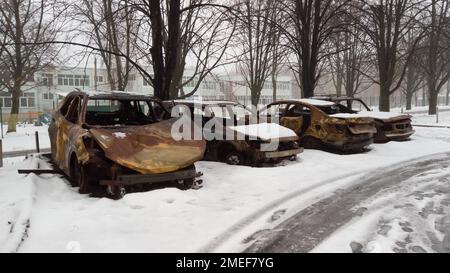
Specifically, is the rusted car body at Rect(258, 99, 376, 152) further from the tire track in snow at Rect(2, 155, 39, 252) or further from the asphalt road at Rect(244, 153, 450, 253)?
the tire track in snow at Rect(2, 155, 39, 252)

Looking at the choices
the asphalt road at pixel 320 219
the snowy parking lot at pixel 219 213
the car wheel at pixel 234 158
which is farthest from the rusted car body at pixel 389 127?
the car wheel at pixel 234 158

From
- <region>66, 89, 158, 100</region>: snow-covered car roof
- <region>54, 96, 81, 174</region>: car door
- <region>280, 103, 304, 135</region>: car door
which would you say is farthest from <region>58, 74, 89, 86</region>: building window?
<region>66, 89, 158, 100</region>: snow-covered car roof

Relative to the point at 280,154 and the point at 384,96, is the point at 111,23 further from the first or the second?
the point at 384,96

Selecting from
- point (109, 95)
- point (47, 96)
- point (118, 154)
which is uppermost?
point (47, 96)

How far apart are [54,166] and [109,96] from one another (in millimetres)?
2244

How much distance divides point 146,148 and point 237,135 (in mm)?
3311

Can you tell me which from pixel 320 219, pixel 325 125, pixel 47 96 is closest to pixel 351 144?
pixel 325 125

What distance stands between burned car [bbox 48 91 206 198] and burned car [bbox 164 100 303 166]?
2186mm

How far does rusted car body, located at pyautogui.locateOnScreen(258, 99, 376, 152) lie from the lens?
36.1 ft

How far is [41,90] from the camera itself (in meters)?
58.0

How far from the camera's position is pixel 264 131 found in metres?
9.81

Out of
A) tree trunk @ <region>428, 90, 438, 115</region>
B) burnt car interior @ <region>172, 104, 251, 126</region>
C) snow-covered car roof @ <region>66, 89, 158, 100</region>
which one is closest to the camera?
snow-covered car roof @ <region>66, 89, 158, 100</region>
